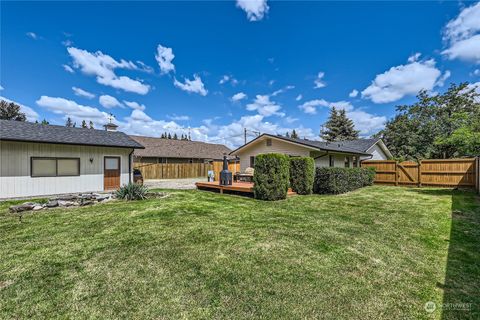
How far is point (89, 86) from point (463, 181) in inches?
1156

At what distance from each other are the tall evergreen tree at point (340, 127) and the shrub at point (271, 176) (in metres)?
28.1

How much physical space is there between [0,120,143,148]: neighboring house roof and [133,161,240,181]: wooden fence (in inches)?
299

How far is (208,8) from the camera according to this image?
35.9 feet

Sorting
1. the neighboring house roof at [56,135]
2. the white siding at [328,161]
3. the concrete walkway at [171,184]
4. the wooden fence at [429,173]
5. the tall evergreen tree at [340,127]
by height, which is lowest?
the concrete walkway at [171,184]

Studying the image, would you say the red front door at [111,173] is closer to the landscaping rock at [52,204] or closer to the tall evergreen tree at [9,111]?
the landscaping rock at [52,204]

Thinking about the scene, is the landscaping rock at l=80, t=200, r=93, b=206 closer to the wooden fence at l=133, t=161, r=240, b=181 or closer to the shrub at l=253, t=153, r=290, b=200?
the shrub at l=253, t=153, r=290, b=200

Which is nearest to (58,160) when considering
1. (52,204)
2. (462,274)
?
(52,204)

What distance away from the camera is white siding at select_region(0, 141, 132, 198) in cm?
958

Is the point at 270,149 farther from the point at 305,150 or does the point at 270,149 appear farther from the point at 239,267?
the point at 239,267

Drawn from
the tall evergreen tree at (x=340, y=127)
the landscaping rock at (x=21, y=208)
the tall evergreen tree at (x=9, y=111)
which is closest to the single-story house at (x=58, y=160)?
the landscaping rock at (x=21, y=208)

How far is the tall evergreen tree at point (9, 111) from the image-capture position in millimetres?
34469

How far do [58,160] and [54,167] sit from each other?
1.22 feet

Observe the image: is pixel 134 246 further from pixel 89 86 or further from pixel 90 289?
pixel 89 86

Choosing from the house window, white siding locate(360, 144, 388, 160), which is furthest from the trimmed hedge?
the house window
